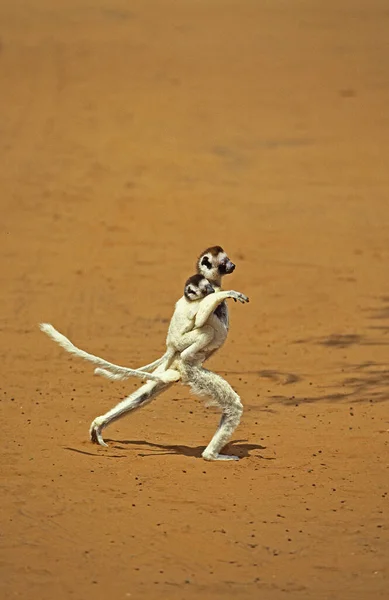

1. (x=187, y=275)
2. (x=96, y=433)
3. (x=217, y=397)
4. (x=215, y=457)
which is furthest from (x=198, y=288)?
(x=187, y=275)

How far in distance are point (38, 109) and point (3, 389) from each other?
11680 mm

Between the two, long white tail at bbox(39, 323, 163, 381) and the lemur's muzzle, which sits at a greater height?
the lemur's muzzle

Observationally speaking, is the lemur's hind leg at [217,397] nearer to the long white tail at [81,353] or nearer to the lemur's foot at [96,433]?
the long white tail at [81,353]

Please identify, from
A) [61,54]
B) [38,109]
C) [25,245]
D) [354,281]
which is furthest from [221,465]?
[61,54]

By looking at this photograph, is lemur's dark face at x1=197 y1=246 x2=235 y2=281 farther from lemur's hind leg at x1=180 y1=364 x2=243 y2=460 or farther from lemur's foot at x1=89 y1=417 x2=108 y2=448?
lemur's foot at x1=89 y1=417 x2=108 y2=448

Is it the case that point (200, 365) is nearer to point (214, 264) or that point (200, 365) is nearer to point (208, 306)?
point (208, 306)

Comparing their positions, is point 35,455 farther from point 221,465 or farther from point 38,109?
→ point 38,109

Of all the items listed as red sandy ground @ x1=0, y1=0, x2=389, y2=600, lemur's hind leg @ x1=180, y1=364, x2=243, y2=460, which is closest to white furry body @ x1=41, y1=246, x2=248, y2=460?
lemur's hind leg @ x1=180, y1=364, x2=243, y2=460

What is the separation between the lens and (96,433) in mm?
8883

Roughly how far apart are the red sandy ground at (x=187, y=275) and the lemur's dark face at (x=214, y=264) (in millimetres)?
1502

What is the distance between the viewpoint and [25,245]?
16.8m

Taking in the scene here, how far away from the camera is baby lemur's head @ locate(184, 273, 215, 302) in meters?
8.52

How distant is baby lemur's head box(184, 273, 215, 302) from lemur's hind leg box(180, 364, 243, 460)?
0.56m

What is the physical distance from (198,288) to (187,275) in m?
7.36
